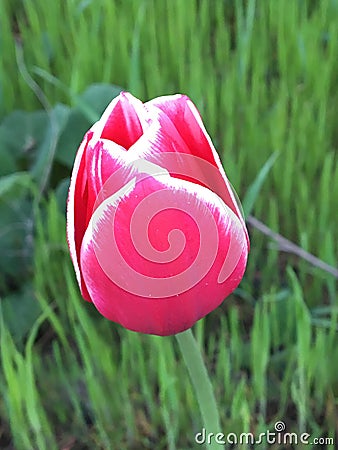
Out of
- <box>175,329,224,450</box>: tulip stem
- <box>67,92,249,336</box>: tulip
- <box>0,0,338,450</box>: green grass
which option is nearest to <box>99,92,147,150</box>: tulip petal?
<box>67,92,249,336</box>: tulip

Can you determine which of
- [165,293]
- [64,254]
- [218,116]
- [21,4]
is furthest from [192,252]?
[21,4]

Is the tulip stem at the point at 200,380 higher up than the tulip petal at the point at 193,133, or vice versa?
the tulip petal at the point at 193,133

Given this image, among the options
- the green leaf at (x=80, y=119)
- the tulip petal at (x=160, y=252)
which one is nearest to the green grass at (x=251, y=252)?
the green leaf at (x=80, y=119)

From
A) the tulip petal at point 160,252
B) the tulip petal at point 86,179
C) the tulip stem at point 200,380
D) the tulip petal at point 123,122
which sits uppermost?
the tulip petal at point 123,122

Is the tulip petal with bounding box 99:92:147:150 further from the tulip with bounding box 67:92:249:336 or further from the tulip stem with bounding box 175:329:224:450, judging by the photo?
the tulip stem with bounding box 175:329:224:450

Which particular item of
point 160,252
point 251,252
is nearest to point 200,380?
point 160,252

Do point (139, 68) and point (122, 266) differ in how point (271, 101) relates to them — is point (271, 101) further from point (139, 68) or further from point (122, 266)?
point (122, 266)

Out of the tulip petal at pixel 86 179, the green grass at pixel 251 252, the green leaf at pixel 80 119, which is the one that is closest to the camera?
the tulip petal at pixel 86 179

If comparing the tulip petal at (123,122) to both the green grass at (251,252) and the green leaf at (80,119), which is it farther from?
the green leaf at (80,119)
